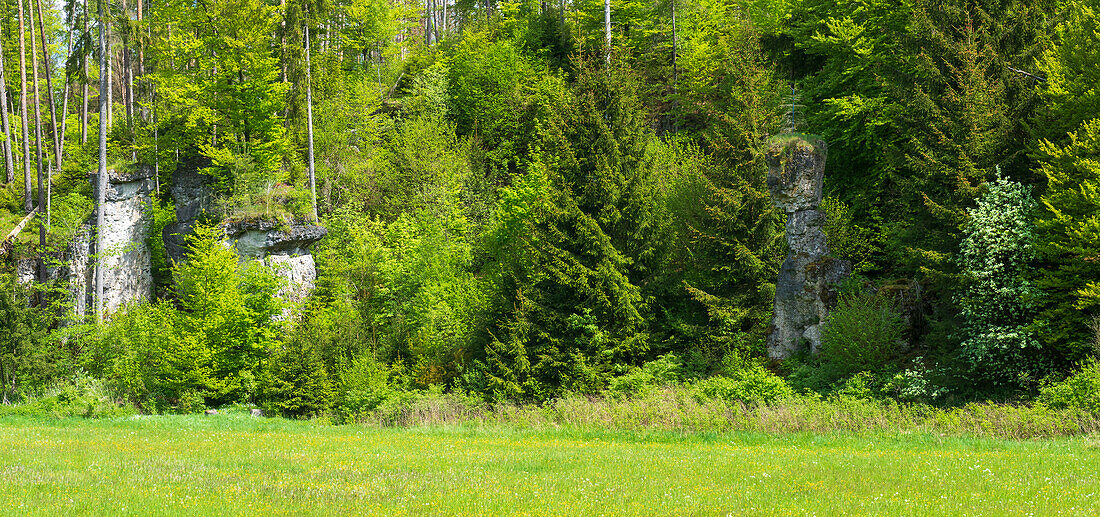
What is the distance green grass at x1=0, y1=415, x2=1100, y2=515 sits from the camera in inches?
345

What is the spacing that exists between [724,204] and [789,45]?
13.0 metres

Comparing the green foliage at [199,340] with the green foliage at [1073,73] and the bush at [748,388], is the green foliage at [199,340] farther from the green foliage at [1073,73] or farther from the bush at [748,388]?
the green foliage at [1073,73]

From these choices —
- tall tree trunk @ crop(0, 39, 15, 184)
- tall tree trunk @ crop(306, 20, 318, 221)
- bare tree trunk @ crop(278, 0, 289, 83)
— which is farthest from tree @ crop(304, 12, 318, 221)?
tall tree trunk @ crop(0, 39, 15, 184)

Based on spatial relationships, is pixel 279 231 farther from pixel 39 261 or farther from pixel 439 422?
pixel 439 422

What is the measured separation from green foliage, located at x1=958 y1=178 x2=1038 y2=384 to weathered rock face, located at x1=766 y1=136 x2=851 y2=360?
476 cm

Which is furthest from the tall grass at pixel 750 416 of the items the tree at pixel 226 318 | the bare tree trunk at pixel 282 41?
the bare tree trunk at pixel 282 41

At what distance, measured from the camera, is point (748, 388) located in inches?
861

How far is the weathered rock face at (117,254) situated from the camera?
34062mm

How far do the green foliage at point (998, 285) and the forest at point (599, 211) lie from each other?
79mm

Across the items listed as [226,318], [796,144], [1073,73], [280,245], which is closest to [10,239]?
[280,245]

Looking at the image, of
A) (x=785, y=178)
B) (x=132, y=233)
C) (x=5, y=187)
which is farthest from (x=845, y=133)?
(x=5, y=187)

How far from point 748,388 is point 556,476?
12.3 metres

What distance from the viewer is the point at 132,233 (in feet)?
117

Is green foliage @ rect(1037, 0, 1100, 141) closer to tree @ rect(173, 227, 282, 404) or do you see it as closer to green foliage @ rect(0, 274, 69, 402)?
tree @ rect(173, 227, 282, 404)
